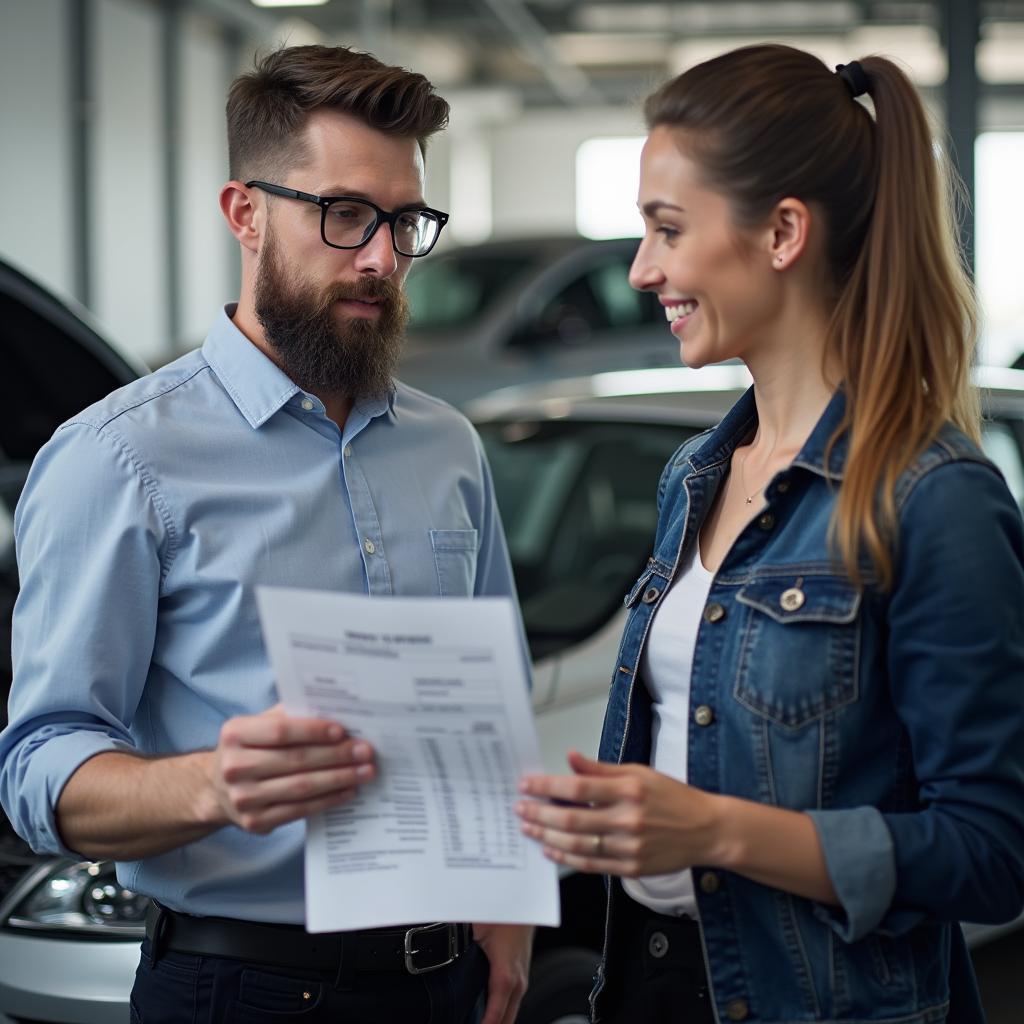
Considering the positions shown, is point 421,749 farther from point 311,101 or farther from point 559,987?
point 559,987

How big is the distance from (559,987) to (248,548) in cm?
139

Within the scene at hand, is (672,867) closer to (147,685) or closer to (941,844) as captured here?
(941,844)

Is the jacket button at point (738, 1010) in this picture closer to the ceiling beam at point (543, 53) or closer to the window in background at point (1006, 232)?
the ceiling beam at point (543, 53)

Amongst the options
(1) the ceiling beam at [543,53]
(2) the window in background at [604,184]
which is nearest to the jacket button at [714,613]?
(1) the ceiling beam at [543,53]

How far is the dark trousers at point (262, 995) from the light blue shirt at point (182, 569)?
0.07 metres

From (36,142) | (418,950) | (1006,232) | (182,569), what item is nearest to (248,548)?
(182,569)

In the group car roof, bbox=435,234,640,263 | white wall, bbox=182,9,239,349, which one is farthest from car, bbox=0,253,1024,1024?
white wall, bbox=182,9,239,349

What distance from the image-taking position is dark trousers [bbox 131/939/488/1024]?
1.75m

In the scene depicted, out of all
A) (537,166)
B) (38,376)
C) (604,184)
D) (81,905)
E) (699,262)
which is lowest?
(81,905)

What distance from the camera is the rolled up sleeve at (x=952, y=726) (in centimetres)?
143

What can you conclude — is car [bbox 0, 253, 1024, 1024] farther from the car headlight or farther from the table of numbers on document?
the table of numbers on document

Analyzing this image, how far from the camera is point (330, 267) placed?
1891 mm

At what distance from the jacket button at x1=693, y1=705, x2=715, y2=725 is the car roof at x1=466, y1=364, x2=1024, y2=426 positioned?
2.16m

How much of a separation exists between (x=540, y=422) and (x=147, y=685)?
2.45 metres
